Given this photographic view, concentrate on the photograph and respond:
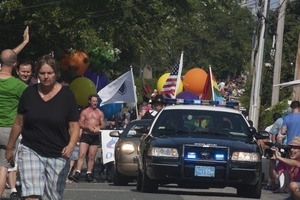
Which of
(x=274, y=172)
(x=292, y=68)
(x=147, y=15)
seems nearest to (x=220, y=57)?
(x=292, y=68)

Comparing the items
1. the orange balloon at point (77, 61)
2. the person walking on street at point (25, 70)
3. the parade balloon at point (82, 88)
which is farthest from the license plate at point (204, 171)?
the orange balloon at point (77, 61)

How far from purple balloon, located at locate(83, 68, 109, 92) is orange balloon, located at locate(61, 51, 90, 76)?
8.02ft

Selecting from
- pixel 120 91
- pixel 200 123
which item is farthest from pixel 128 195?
pixel 120 91

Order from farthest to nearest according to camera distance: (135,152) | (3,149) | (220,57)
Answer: (220,57) < (135,152) < (3,149)

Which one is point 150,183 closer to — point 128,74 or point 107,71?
point 128,74

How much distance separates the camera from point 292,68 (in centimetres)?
4912

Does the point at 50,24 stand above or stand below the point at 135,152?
above

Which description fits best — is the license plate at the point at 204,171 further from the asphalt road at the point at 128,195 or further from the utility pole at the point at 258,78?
the utility pole at the point at 258,78

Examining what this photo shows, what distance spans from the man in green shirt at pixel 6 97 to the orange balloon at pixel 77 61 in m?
19.8

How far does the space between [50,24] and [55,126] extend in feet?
63.1

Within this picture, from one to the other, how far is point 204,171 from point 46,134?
6.69m

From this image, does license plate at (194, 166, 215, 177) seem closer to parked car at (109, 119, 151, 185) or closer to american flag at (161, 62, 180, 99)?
parked car at (109, 119, 151, 185)

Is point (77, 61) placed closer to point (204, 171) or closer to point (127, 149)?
point (127, 149)

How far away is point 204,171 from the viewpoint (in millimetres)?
16641
